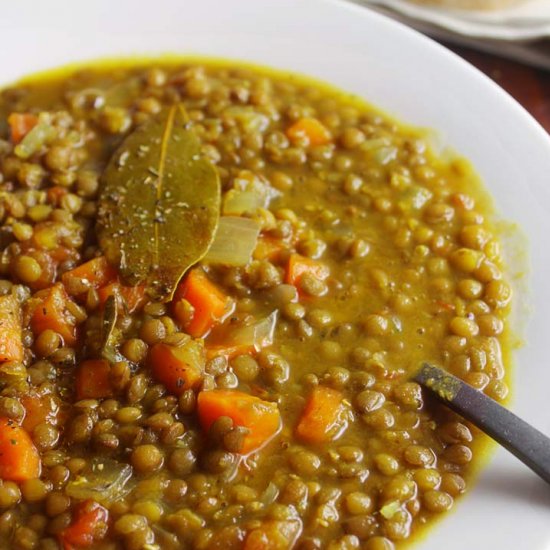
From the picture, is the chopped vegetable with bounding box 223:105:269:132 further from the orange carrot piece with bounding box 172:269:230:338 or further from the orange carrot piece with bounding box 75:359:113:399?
the orange carrot piece with bounding box 75:359:113:399

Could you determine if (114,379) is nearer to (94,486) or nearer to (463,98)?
(94,486)

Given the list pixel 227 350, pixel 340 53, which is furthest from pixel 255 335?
pixel 340 53

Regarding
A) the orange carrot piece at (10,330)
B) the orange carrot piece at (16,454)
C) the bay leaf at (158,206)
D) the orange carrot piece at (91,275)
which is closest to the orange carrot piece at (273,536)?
the orange carrot piece at (16,454)

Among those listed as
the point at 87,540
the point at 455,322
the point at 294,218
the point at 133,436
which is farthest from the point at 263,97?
the point at 87,540

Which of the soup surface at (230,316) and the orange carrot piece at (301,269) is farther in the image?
the orange carrot piece at (301,269)

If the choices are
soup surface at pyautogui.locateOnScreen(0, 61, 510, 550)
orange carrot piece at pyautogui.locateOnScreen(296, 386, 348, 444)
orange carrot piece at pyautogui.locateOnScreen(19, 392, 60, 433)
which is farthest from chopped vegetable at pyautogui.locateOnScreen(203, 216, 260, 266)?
orange carrot piece at pyautogui.locateOnScreen(19, 392, 60, 433)

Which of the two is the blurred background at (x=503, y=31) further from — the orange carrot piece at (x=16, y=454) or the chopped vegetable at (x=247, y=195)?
the orange carrot piece at (x=16, y=454)
